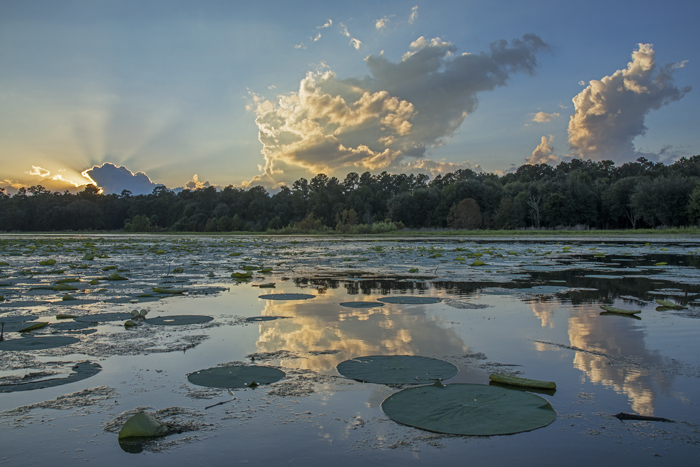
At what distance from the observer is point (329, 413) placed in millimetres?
2137

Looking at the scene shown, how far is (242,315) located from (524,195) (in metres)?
62.8

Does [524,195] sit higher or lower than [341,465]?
higher

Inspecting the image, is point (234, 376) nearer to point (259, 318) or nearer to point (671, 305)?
point (259, 318)

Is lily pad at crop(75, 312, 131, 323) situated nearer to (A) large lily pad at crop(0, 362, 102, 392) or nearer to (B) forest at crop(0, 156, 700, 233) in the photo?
(A) large lily pad at crop(0, 362, 102, 392)

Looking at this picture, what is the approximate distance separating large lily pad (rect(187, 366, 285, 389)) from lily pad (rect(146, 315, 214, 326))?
1.65 meters

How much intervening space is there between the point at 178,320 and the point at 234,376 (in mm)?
2053

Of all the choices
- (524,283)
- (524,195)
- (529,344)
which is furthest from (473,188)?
(529,344)

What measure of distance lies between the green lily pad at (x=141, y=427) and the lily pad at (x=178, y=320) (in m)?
2.45

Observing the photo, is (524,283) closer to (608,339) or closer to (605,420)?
(608,339)

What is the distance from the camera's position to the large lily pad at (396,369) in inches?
102

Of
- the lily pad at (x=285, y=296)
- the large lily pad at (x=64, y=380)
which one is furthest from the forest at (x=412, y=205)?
the large lily pad at (x=64, y=380)

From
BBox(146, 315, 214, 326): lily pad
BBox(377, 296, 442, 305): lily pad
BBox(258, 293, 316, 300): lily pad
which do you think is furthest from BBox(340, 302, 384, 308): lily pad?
BBox(146, 315, 214, 326): lily pad

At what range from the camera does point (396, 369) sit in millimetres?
2756

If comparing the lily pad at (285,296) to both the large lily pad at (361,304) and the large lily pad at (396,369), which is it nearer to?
the large lily pad at (361,304)
